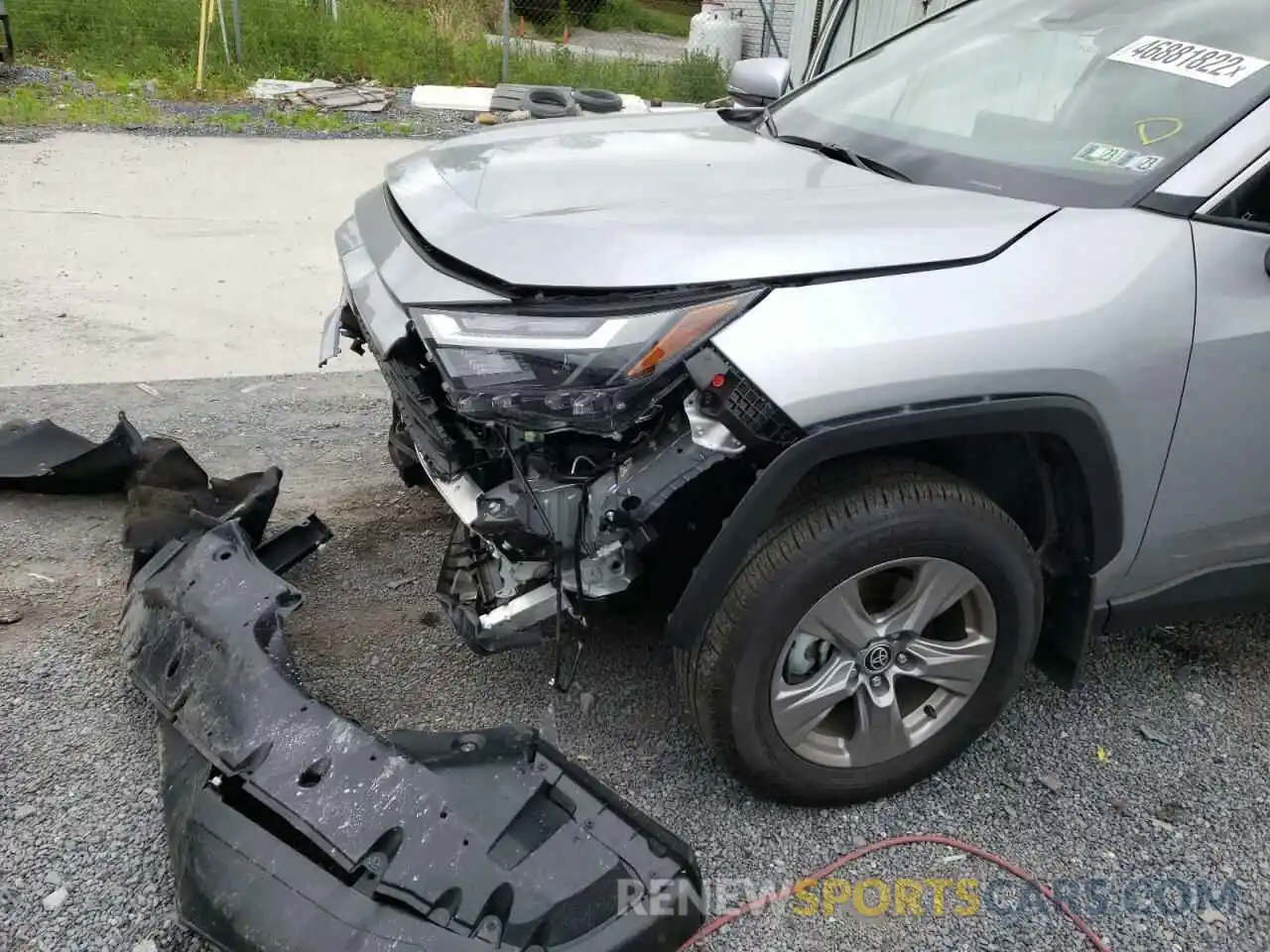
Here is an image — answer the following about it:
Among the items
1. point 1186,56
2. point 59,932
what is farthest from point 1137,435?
point 59,932

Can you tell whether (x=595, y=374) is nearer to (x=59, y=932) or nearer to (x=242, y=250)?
(x=59, y=932)

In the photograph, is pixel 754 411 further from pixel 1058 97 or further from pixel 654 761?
pixel 1058 97

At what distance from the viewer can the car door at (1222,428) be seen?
2.04 meters

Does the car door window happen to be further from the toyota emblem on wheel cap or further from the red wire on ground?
the red wire on ground

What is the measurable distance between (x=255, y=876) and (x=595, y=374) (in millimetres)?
1124

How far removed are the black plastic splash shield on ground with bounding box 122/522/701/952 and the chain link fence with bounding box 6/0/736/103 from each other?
10289 mm

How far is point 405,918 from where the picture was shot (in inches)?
66.6

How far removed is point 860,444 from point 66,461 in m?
2.76

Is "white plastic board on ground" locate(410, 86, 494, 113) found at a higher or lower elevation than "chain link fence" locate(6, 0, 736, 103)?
lower

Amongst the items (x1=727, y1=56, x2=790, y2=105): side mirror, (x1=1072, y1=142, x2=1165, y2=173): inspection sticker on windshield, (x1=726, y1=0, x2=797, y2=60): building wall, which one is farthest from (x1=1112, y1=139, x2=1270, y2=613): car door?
(x1=726, y1=0, x2=797, y2=60): building wall

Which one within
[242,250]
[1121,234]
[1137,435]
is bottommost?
[242,250]

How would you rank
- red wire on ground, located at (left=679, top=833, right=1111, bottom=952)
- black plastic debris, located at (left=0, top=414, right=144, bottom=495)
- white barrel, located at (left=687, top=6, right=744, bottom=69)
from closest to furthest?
red wire on ground, located at (left=679, top=833, right=1111, bottom=952) < black plastic debris, located at (left=0, top=414, right=144, bottom=495) < white barrel, located at (left=687, top=6, right=744, bottom=69)

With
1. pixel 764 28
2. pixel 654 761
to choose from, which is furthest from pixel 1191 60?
pixel 764 28

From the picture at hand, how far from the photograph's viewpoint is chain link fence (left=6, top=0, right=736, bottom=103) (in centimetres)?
1111
